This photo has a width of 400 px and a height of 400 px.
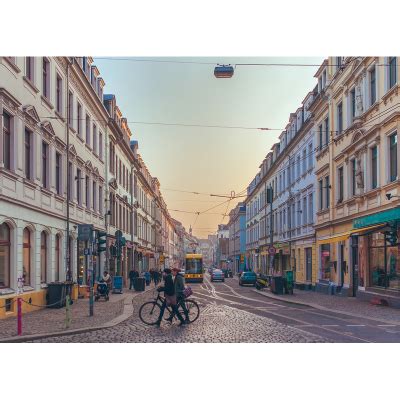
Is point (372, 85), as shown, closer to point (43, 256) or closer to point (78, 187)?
point (78, 187)

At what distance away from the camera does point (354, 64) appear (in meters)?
28.0

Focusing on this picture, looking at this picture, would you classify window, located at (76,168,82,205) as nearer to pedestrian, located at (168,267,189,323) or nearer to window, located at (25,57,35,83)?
window, located at (25,57,35,83)

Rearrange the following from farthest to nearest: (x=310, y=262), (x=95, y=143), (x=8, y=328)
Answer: (x=310, y=262)
(x=95, y=143)
(x=8, y=328)

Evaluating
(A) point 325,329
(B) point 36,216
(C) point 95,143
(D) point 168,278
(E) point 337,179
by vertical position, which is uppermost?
(C) point 95,143

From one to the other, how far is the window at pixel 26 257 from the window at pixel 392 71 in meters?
15.3

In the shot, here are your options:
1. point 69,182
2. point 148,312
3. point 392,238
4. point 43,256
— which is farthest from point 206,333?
point 69,182

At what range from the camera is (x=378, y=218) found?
2345 cm

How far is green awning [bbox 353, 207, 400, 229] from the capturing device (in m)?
21.5

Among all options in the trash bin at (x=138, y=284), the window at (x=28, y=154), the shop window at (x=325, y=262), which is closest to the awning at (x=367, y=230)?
the shop window at (x=325, y=262)

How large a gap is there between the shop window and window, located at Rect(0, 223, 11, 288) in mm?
21003

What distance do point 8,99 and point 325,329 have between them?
1195cm

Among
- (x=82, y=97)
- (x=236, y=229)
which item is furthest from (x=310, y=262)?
(x=236, y=229)

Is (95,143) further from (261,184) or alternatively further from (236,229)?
(236,229)

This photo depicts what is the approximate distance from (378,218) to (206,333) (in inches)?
473
